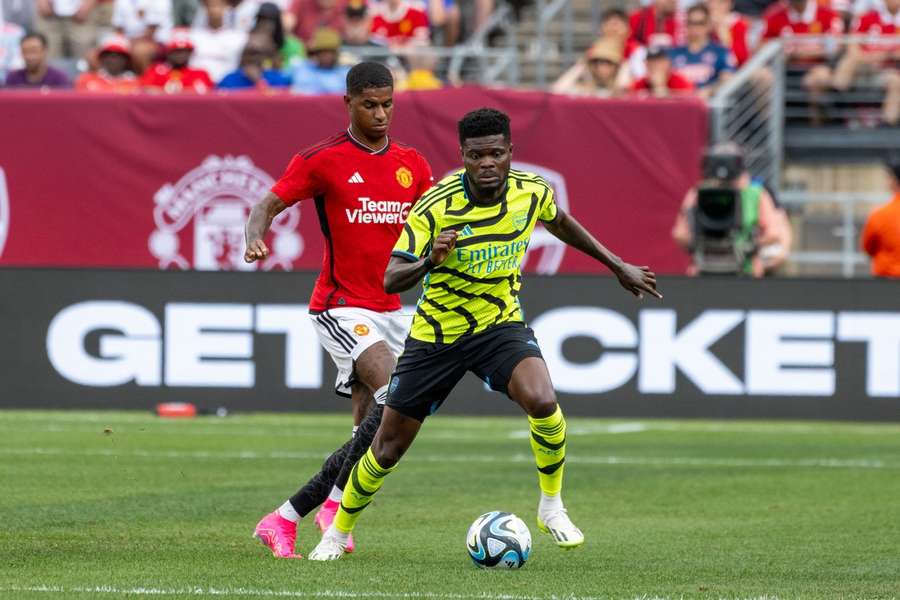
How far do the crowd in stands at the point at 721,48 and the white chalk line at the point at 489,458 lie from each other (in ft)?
23.1

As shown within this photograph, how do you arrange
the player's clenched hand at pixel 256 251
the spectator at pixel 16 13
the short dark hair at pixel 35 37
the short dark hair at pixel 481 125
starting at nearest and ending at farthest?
the short dark hair at pixel 481 125 < the player's clenched hand at pixel 256 251 < the short dark hair at pixel 35 37 < the spectator at pixel 16 13

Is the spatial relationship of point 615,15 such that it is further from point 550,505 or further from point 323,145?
point 550,505

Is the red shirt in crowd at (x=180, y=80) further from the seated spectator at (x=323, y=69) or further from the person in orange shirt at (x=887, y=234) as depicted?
the person in orange shirt at (x=887, y=234)

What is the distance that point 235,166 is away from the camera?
61.8ft

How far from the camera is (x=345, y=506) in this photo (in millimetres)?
8172

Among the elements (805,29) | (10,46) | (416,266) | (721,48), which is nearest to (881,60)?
(805,29)

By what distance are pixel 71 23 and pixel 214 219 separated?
513cm

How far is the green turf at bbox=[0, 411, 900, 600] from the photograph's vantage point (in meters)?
7.41

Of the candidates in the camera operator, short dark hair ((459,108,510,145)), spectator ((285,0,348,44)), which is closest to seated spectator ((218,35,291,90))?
spectator ((285,0,348,44))

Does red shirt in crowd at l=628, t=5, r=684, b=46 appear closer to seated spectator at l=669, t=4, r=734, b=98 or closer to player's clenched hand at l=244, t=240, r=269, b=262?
seated spectator at l=669, t=4, r=734, b=98

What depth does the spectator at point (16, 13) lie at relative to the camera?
21.5m

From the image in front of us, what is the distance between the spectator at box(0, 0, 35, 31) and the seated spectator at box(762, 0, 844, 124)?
29.8ft

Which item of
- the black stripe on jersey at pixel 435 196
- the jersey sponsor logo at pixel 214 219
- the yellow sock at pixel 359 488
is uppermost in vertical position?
the black stripe on jersey at pixel 435 196

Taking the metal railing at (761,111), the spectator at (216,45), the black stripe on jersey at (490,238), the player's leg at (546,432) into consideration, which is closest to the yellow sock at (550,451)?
the player's leg at (546,432)
